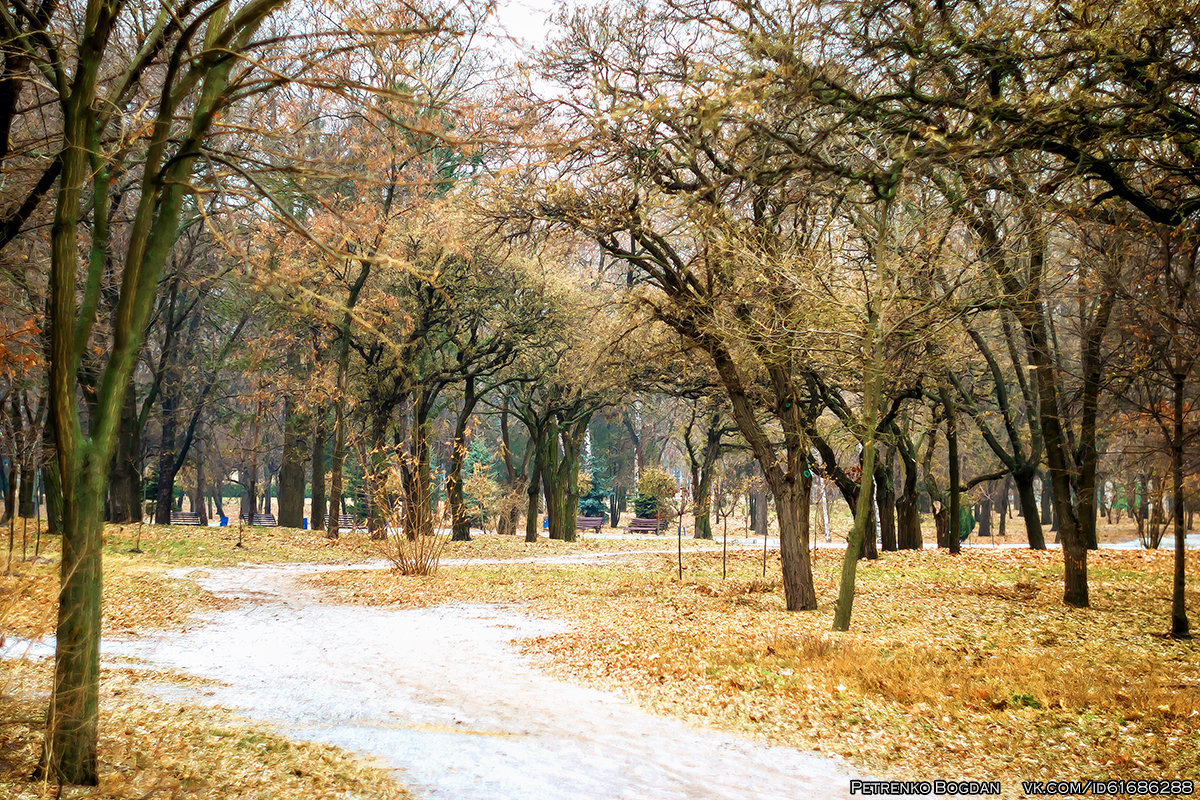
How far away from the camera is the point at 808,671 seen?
8.52 metres

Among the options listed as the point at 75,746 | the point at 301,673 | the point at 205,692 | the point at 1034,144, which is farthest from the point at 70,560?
the point at 1034,144

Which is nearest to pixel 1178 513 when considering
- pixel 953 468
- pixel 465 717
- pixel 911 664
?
pixel 911 664

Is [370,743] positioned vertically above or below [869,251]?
below

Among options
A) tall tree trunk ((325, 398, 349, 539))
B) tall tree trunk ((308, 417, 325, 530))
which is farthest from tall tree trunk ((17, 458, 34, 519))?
tall tree trunk ((308, 417, 325, 530))

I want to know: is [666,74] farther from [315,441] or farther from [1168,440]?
[315,441]

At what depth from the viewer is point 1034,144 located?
23.5 ft

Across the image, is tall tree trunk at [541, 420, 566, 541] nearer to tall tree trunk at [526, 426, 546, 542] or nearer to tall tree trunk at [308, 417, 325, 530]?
tall tree trunk at [526, 426, 546, 542]

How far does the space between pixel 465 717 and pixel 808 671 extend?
351 cm

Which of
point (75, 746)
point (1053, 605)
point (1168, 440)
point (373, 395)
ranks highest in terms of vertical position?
point (373, 395)

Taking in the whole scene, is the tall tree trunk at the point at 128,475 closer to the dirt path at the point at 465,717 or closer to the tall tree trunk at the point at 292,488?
the tall tree trunk at the point at 292,488

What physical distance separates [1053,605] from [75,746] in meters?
13.5

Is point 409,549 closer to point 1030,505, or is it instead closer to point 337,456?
point 337,456

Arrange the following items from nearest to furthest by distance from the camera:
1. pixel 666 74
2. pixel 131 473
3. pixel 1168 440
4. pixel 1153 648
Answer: pixel 1153 648 → pixel 1168 440 → pixel 666 74 → pixel 131 473

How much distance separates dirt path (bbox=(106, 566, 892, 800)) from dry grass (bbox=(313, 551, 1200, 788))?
564 millimetres
